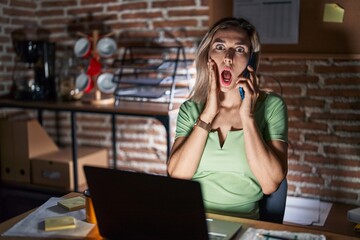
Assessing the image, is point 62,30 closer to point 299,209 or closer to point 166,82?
point 166,82

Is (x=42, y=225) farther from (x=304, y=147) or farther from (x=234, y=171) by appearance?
(x=304, y=147)

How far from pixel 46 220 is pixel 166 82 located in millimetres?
1608

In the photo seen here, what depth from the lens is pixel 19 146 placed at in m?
3.09

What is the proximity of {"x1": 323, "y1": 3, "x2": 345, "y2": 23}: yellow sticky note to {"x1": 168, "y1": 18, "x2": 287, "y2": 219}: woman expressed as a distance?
93cm

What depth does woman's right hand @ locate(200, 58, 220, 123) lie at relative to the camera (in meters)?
1.66

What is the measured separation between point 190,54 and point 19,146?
4.39ft

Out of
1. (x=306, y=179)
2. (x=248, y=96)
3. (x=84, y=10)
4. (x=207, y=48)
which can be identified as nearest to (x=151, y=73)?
(x=84, y=10)

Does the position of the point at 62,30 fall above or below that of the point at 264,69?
above

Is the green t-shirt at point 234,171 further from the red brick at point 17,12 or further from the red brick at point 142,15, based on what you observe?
the red brick at point 17,12

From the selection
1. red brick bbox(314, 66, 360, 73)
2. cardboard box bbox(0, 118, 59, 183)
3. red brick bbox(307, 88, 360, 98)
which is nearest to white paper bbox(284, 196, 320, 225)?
red brick bbox(307, 88, 360, 98)

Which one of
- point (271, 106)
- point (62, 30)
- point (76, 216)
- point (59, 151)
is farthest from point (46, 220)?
point (62, 30)

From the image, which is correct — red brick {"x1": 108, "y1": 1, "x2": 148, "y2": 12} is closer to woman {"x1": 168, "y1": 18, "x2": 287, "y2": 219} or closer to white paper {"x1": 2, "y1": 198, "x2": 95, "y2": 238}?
woman {"x1": 168, "y1": 18, "x2": 287, "y2": 219}

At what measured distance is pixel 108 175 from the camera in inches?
42.3

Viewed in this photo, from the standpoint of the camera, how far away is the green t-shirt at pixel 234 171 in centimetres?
159
